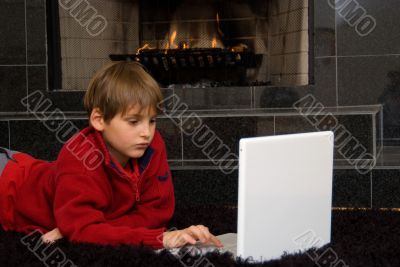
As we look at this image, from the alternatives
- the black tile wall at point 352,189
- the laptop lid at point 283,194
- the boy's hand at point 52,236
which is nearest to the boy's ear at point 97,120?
the boy's hand at point 52,236

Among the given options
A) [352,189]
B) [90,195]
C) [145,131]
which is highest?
[145,131]

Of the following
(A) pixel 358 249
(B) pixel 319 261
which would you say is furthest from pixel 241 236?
(A) pixel 358 249

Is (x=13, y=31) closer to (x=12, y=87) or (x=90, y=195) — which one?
(x=12, y=87)

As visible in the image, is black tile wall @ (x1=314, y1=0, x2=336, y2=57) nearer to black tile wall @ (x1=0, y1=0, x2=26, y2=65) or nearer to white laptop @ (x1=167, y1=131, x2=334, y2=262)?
black tile wall @ (x1=0, y1=0, x2=26, y2=65)

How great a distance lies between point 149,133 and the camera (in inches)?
57.4

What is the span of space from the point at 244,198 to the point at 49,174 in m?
0.71

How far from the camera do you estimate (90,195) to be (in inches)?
56.4

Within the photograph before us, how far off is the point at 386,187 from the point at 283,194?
1.36 metres

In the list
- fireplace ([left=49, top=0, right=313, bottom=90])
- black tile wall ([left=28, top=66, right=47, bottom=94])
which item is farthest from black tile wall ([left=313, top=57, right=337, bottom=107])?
black tile wall ([left=28, top=66, right=47, bottom=94])

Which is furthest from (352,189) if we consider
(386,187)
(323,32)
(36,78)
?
(36,78)

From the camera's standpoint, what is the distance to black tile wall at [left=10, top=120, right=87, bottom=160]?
109 inches

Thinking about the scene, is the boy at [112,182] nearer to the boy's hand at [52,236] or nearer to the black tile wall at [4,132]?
the boy's hand at [52,236]

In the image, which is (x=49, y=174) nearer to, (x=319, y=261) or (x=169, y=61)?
(x=319, y=261)

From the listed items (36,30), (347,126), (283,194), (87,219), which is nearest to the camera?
(283,194)
